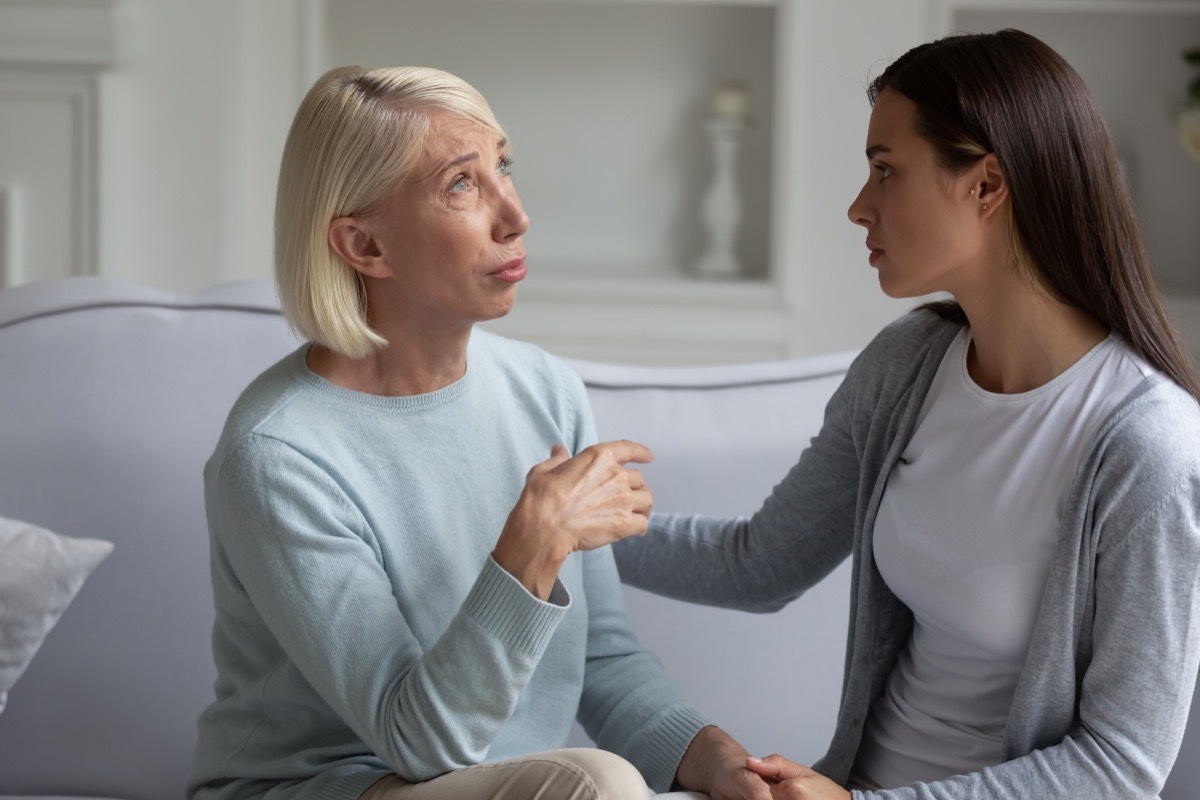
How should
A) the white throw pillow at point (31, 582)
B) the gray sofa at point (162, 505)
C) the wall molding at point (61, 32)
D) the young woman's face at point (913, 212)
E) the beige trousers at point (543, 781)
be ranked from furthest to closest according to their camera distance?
the wall molding at point (61, 32) < the gray sofa at point (162, 505) < the white throw pillow at point (31, 582) < the young woman's face at point (913, 212) < the beige trousers at point (543, 781)

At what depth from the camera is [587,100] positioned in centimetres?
353

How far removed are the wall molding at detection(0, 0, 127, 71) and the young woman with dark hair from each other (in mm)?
2248

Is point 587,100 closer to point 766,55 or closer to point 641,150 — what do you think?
point 641,150

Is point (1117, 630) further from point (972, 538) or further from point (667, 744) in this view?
point (667, 744)

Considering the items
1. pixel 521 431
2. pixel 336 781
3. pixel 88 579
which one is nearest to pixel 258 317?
pixel 88 579

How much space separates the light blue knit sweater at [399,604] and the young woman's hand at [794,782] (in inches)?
5.9

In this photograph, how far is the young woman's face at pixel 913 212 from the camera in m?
1.28

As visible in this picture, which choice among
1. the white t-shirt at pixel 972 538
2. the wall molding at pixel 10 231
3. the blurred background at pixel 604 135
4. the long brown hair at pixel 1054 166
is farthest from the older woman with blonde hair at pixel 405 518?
the wall molding at pixel 10 231

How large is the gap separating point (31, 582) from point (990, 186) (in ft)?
3.62

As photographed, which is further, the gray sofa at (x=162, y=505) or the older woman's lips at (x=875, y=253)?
the gray sofa at (x=162, y=505)

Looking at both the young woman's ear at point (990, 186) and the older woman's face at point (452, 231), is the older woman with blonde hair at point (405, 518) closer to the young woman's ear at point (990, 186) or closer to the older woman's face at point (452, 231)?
the older woman's face at point (452, 231)

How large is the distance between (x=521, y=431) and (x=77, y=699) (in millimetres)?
666

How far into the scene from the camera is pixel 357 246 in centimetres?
133

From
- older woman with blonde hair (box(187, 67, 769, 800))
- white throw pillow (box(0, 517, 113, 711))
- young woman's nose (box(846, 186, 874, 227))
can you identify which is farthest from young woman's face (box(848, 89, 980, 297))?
white throw pillow (box(0, 517, 113, 711))
